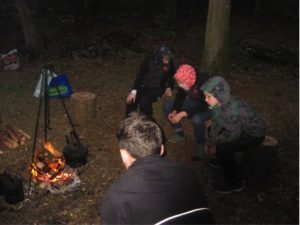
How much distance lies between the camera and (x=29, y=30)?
11062mm

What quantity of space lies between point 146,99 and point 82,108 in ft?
4.13

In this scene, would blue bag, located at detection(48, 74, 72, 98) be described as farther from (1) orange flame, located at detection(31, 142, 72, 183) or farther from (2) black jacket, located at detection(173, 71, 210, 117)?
(2) black jacket, located at detection(173, 71, 210, 117)

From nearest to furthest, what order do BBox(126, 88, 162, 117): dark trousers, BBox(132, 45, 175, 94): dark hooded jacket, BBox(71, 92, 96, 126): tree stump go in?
BBox(132, 45, 175, 94): dark hooded jacket → BBox(126, 88, 162, 117): dark trousers → BBox(71, 92, 96, 126): tree stump

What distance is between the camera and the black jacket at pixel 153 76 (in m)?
7.14

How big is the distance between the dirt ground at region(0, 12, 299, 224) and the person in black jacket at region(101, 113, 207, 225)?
259cm

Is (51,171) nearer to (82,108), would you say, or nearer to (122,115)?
(82,108)

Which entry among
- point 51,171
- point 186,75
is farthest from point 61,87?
point 186,75

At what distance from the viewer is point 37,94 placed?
8.60m

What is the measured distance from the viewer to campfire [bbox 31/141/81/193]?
18.6ft

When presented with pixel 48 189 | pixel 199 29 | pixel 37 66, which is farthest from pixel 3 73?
pixel 199 29

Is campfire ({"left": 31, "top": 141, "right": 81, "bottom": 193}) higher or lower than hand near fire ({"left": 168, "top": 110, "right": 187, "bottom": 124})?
lower

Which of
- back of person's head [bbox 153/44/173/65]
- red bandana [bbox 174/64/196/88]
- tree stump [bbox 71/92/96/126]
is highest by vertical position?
back of person's head [bbox 153/44/173/65]

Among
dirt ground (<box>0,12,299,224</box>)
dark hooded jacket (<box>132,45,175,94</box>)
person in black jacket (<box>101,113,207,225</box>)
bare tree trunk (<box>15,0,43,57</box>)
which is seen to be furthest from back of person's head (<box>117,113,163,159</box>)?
bare tree trunk (<box>15,0,43,57</box>)

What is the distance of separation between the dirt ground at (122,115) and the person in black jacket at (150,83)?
23.9 inches
